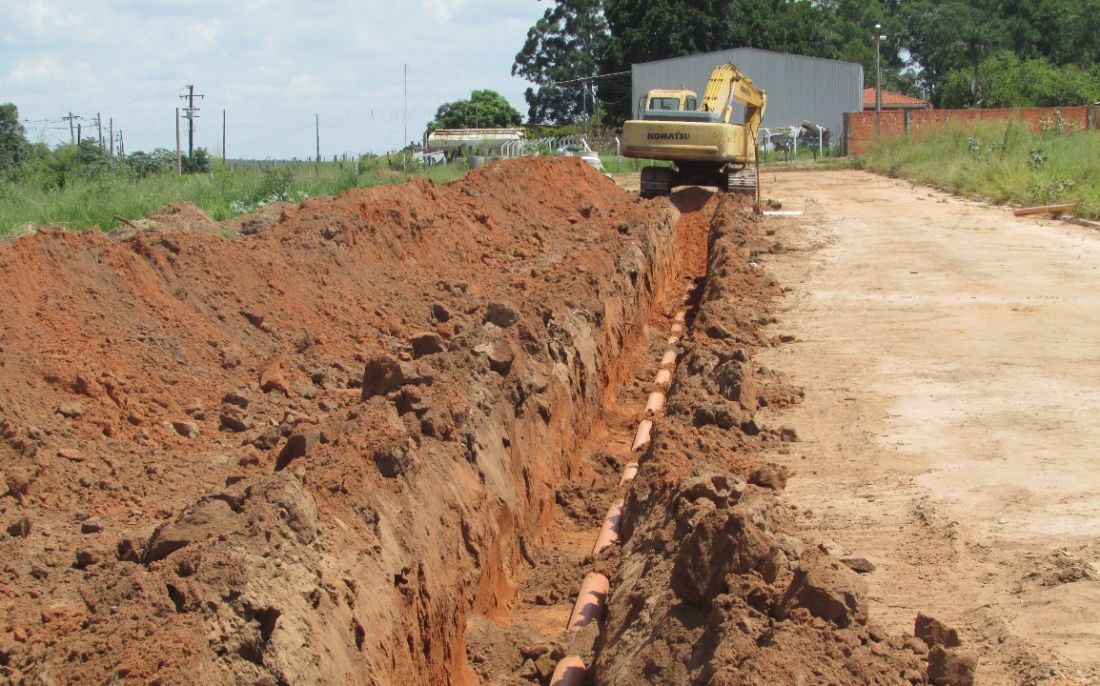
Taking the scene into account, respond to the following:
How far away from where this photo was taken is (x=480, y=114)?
73875 millimetres

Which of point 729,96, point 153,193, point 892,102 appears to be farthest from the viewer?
point 892,102

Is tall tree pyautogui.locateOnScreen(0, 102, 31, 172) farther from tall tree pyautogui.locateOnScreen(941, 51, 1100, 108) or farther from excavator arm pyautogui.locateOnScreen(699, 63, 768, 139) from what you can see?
tall tree pyautogui.locateOnScreen(941, 51, 1100, 108)

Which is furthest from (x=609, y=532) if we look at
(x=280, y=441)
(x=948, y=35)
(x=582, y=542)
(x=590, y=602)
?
(x=948, y=35)

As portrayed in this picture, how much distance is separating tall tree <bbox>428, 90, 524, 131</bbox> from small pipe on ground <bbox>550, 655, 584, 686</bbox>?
69.1 metres

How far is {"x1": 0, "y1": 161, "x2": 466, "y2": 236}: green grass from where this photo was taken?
1527cm

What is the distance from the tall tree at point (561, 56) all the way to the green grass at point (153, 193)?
5639cm

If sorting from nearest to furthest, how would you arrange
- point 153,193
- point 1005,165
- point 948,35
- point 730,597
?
point 730,597 < point 153,193 < point 1005,165 < point 948,35

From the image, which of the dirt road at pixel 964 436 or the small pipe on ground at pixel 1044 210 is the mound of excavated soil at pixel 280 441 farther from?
the small pipe on ground at pixel 1044 210

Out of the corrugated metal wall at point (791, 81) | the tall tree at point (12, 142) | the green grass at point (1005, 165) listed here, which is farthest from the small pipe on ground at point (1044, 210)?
the corrugated metal wall at point (791, 81)

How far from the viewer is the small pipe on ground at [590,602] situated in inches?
226

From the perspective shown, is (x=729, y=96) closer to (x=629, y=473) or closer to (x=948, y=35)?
(x=629, y=473)

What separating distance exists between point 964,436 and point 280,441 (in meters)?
4.42

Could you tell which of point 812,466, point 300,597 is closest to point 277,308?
point 812,466

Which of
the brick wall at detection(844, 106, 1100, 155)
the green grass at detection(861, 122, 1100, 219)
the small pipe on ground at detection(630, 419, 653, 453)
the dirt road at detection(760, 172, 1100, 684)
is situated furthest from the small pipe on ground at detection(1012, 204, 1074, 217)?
the brick wall at detection(844, 106, 1100, 155)
